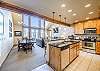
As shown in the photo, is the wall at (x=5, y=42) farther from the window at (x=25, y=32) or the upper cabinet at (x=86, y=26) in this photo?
the window at (x=25, y=32)

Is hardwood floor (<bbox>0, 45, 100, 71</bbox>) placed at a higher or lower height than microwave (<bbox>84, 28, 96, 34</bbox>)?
lower

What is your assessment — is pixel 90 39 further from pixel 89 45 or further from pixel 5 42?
pixel 5 42

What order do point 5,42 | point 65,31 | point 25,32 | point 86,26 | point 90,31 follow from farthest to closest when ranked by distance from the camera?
1. point 25,32
2. point 65,31
3. point 86,26
4. point 90,31
5. point 5,42

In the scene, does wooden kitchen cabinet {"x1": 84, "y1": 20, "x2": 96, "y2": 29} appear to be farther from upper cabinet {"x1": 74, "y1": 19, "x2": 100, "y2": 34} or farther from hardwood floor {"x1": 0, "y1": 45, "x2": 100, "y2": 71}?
hardwood floor {"x1": 0, "y1": 45, "x2": 100, "y2": 71}

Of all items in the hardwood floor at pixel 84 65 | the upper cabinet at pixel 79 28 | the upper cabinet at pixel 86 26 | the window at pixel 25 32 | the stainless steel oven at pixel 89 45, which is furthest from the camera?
the window at pixel 25 32

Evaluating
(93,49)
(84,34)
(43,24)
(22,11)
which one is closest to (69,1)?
(22,11)

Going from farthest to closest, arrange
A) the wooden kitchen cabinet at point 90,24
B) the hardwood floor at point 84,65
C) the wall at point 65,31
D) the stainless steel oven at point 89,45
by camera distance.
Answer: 1. the wall at point 65,31
2. the wooden kitchen cabinet at point 90,24
3. the stainless steel oven at point 89,45
4. the hardwood floor at point 84,65

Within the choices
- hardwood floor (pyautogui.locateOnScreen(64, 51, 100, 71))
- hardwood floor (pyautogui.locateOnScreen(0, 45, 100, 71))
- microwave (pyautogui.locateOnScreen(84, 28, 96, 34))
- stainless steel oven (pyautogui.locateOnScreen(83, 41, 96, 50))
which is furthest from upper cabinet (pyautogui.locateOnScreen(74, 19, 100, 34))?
hardwood floor (pyautogui.locateOnScreen(64, 51, 100, 71))

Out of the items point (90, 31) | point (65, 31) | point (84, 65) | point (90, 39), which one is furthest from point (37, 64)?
point (65, 31)

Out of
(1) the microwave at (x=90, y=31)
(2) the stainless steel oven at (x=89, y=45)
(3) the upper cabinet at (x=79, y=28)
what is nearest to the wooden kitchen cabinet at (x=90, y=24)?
(1) the microwave at (x=90, y=31)

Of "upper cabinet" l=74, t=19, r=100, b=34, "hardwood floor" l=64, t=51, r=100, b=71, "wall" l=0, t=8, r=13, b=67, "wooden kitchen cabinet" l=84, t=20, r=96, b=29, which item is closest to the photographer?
"hardwood floor" l=64, t=51, r=100, b=71

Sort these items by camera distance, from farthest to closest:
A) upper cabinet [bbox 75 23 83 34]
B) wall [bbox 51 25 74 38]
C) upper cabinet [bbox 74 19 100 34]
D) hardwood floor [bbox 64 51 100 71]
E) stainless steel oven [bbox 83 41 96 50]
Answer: wall [bbox 51 25 74 38] < upper cabinet [bbox 75 23 83 34] < upper cabinet [bbox 74 19 100 34] < stainless steel oven [bbox 83 41 96 50] < hardwood floor [bbox 64 51 100 71]

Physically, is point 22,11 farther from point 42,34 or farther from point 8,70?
point 42,34

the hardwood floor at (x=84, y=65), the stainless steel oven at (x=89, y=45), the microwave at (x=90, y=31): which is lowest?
the hardwood floor at (x=84, y=65)
